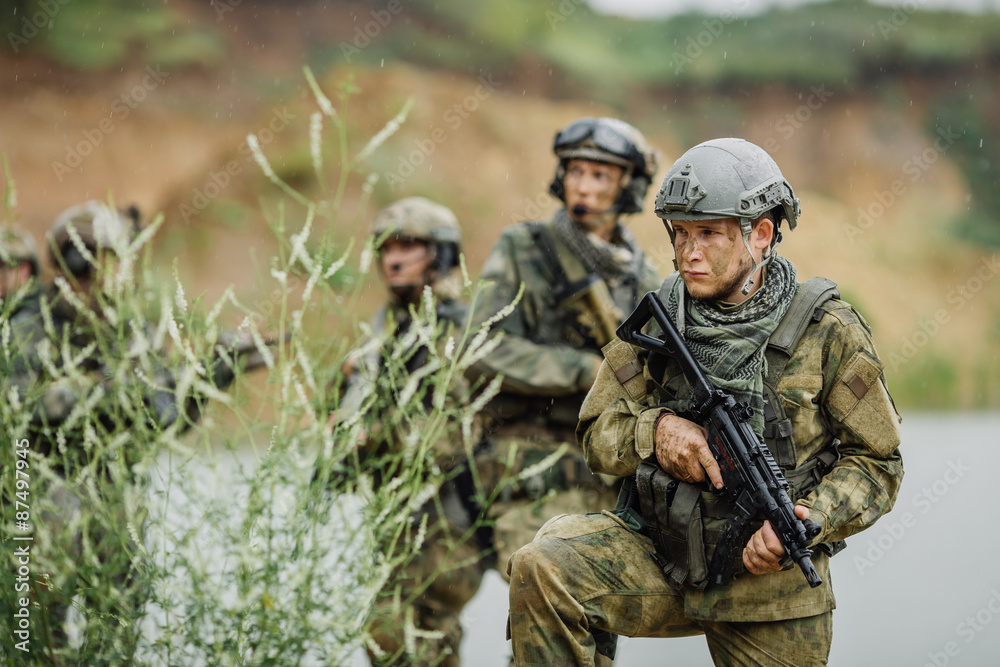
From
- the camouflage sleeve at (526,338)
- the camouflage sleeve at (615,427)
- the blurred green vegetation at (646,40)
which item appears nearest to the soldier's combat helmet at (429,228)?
the camouflage sleeve at (526,338)

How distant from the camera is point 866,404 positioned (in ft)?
10.1

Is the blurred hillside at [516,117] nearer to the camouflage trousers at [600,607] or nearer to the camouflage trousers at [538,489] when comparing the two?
the camouflage trousers at [538,489]

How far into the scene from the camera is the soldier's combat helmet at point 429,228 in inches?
232

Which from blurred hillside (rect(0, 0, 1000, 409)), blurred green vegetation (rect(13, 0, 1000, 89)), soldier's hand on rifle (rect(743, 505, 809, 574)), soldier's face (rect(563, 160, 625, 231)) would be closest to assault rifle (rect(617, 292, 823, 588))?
soldier's hand on rifle (rect(743, 505, 809, 574))

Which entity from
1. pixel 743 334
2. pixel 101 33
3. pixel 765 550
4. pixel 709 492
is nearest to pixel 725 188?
pixel 743 334

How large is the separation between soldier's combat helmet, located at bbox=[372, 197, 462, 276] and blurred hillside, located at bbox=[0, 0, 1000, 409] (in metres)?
11.7

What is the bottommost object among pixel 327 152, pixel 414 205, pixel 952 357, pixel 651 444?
pixel 651 444

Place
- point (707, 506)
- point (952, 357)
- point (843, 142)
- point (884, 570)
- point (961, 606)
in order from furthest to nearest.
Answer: point (843, 142) → point (952, 357) → point (884, 570) → point (961, 606) → point (707, 506)

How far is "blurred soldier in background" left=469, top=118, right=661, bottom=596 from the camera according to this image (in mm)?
4969

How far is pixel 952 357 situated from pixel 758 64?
755 cm

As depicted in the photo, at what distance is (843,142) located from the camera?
24.1 m

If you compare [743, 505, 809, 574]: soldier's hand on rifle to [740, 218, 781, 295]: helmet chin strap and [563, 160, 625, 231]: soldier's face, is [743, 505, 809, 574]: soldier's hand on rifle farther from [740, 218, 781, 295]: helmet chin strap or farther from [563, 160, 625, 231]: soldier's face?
[563, 160, 625, 231]: soldier's face

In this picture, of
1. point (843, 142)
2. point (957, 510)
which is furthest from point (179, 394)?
point (843, 142)

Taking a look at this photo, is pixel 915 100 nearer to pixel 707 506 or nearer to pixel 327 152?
pixel 327 152
